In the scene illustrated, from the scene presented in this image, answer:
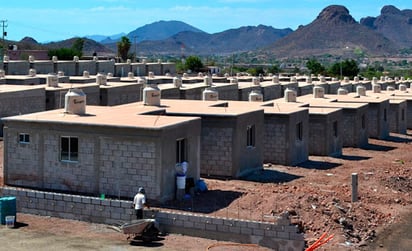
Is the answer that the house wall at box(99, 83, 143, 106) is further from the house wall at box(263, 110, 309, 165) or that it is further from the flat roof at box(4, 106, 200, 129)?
the flat roof at box(4, 106, 200, 129)

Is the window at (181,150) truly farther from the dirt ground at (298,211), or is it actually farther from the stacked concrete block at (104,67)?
the stacked concrete block at (104,67)

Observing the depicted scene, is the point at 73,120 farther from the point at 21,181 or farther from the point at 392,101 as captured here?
the point at 392,101

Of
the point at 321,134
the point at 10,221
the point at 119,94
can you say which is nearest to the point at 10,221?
the point at 10,221

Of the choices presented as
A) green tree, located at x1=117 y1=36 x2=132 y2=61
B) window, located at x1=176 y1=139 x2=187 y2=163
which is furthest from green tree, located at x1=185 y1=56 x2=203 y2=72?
window, located at x1=176 y1=139 x2=187 y2=163

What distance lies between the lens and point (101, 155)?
83.8 ft

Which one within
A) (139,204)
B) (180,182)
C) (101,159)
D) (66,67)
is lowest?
(139,204)

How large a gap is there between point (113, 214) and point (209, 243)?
3407mm

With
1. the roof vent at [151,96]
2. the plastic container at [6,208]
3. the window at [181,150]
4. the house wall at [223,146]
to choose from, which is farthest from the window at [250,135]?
the plastic container at [6,208]

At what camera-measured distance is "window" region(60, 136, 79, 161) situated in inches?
1030

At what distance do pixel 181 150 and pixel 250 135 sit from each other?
6794 mm

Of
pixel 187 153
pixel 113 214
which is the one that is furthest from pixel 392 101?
pixel 113 214

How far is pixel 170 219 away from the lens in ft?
73.4

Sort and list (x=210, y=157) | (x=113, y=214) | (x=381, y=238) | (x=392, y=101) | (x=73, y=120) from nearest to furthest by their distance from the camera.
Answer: (x=113, y=214)
(x=381, y=238)
(x=73, y=120)
(x=210, y=157)
(x=392, y=101)

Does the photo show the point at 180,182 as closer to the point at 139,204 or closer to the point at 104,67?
the point at 139,204
